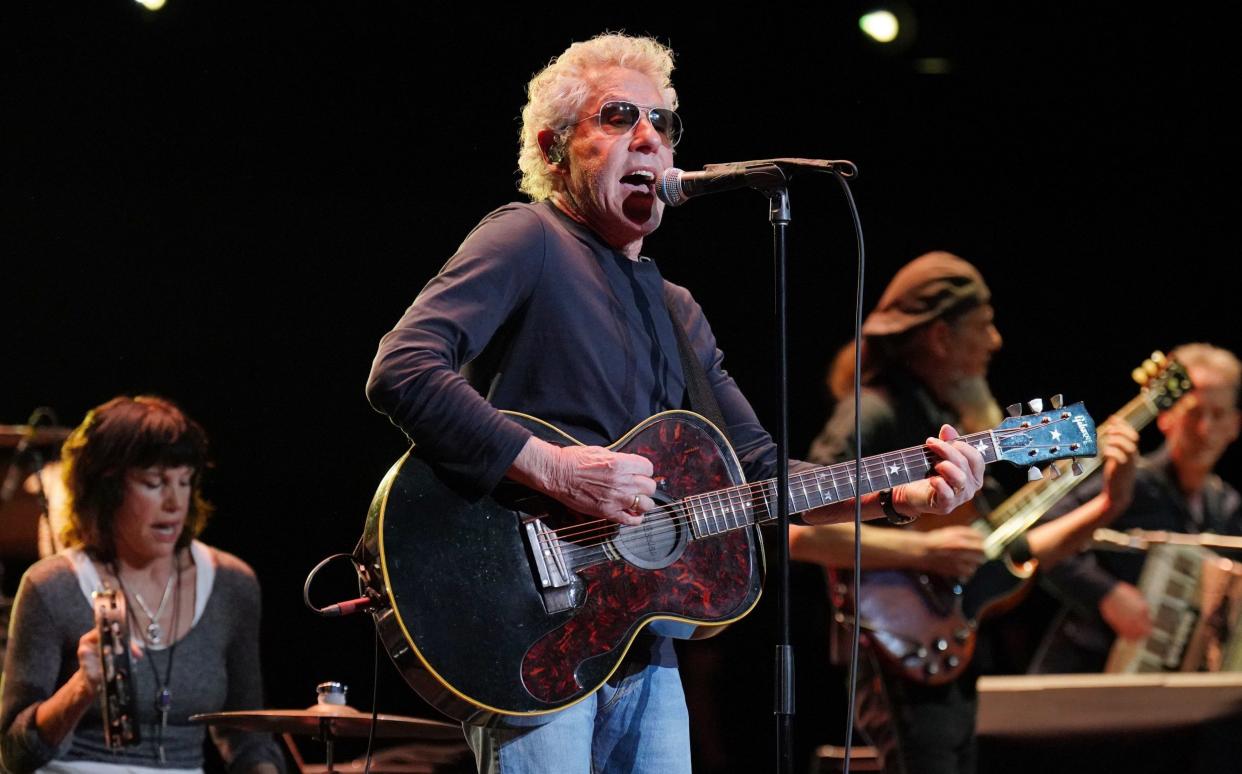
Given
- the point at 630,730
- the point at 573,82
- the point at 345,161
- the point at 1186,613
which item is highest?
the point at 345,161

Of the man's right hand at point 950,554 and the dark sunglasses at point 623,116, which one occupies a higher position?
the dark sunglasses at point 623,116

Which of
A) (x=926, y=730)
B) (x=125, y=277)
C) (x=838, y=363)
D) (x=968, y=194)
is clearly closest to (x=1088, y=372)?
(x=968, y=194)

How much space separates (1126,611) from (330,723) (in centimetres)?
357

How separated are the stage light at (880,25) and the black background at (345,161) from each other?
8 cm

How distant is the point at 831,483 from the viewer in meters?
2.95

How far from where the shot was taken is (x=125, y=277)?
626 cm

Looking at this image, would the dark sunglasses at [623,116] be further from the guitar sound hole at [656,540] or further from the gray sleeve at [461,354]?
the guitar sound hole at [656,540]

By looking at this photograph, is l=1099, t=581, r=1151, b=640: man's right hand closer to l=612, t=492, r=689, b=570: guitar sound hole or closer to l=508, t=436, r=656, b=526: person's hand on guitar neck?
l=612, t=492, r=689, b=570: guitar sound hole

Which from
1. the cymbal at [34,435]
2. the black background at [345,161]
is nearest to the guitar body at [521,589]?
the cymbal at [34,435]

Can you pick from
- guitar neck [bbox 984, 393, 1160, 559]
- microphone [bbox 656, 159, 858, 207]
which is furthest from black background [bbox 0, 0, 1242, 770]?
microphone [bbox 656, 159, 858, 207]

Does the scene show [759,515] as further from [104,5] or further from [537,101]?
[104,5]

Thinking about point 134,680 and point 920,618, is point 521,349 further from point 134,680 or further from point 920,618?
point 920,618

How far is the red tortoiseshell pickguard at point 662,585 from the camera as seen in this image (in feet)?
8.49

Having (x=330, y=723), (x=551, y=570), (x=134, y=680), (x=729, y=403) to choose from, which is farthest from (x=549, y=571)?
(x=134, y=680)
